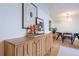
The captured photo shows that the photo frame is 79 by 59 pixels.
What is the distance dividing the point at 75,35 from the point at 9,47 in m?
4.39

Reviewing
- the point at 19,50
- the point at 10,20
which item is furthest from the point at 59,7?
the point at 19,50

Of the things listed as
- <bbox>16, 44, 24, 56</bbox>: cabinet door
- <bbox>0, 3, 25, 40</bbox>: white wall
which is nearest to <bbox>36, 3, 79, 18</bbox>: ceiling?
<bbox>0, 3, 25, 40</bbox>: white wall

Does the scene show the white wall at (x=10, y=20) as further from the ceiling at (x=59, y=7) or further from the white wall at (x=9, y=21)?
the ceiling at (x=59, y=7)

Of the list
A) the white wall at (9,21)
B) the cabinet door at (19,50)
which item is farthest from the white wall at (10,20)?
the cabinet door at (19,50)

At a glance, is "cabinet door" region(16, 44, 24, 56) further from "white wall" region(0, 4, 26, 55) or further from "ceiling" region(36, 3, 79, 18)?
"ceiling" region(36, 3, 79, 18)

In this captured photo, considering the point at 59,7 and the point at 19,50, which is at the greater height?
the point at 59,7

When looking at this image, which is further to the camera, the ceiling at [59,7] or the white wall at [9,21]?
the ceiling at [59,7]

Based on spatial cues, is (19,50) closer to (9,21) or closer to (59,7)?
(9,21)

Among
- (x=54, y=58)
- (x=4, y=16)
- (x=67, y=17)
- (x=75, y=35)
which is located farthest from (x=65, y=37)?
(x=54, y=58)

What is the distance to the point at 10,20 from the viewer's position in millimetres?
1712

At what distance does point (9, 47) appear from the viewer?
4.79 feet

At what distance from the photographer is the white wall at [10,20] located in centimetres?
153

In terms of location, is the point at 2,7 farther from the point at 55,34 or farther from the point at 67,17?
the point at 67,17

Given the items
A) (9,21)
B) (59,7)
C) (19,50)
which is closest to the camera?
(19,50)
